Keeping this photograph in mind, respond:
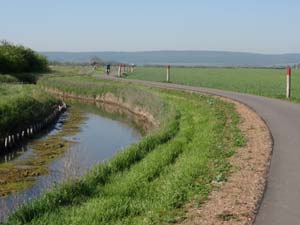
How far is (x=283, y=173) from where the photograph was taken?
35.2 feet

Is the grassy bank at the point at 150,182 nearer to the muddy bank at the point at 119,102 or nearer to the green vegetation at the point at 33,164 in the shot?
the green vegetation at the point at 33,164

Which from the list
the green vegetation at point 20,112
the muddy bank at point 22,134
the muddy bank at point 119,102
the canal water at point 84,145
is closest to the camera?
the canal water at point 84,145

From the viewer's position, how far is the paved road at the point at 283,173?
814 cm

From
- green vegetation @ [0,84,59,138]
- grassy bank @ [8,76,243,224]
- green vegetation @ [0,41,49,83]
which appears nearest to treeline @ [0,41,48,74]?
green vegetation @ [0,41,49,83]

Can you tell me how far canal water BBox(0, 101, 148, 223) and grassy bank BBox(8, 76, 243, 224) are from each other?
2.84 ft

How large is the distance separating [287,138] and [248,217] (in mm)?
6780

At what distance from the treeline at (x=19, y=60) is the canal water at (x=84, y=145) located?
23.3 m

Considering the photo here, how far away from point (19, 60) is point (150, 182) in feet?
180

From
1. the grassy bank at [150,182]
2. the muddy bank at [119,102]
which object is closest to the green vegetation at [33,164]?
the grassy bank at [150,182]

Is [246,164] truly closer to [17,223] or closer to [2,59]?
[17,223]

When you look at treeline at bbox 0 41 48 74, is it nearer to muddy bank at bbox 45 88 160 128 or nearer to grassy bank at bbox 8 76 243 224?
muddy bank at bbox 45 88 160 128

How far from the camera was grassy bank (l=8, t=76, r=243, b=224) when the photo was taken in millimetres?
8875

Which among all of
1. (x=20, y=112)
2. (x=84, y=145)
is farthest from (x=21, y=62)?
(x=84, y=145)

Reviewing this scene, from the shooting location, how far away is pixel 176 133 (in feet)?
63.5
